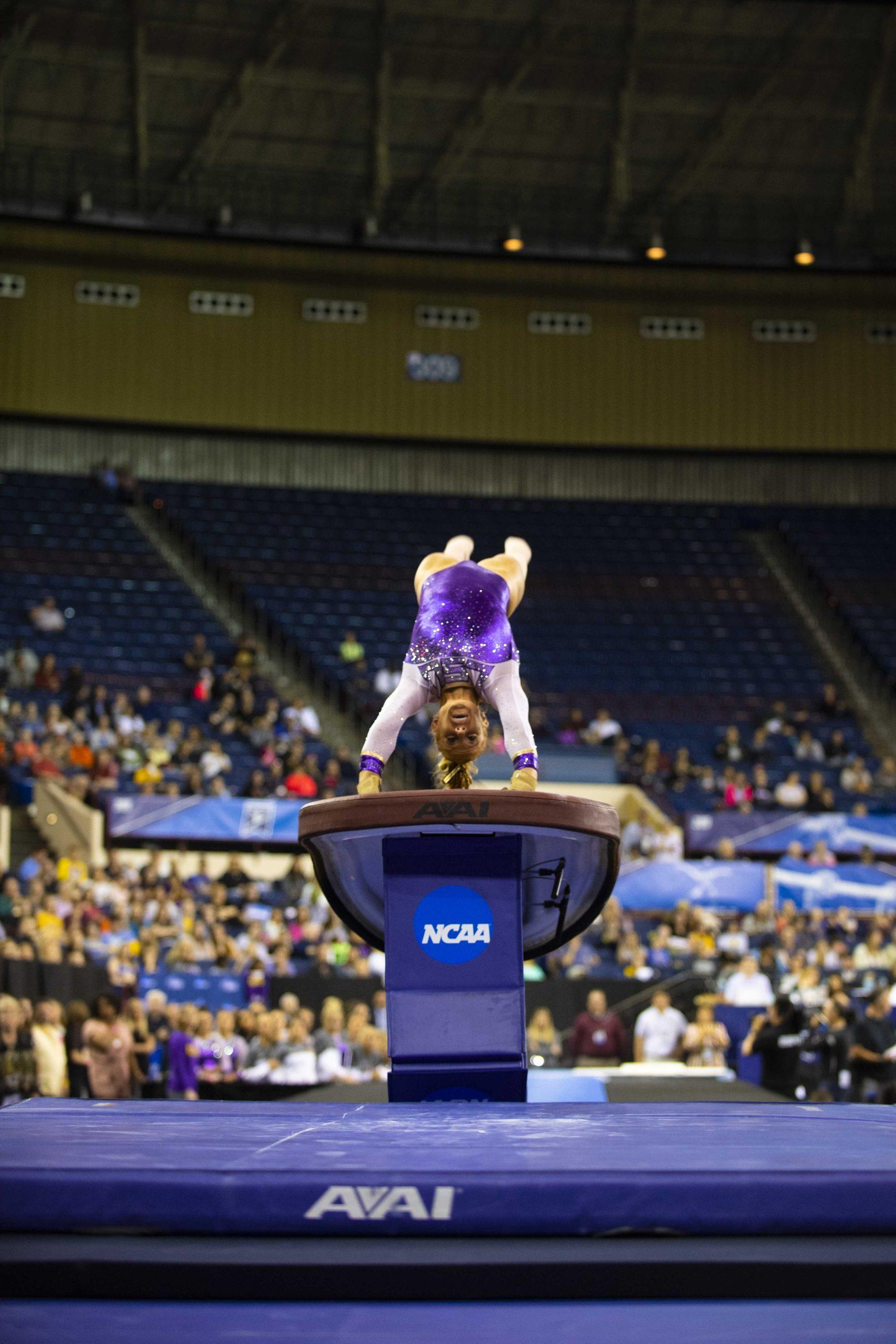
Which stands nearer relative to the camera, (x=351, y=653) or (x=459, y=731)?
(x=459, y=731)

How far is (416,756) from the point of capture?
639 inches

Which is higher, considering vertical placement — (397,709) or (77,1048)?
(397,709)

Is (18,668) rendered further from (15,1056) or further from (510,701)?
(510,701)

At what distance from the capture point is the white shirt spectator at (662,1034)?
10.3m

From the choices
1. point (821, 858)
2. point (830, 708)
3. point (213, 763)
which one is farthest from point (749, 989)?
point (830, 708)

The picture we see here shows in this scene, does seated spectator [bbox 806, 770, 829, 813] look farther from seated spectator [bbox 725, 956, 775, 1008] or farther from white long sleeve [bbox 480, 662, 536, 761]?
white long sleeve [bbox 480, 662, 536, 761]

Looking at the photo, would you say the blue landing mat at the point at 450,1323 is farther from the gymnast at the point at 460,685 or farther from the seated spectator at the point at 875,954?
the seated spectator at the point at 875,954

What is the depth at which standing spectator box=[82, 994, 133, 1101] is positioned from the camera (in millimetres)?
8562

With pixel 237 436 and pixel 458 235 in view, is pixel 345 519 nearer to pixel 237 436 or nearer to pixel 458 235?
pixel 237 436

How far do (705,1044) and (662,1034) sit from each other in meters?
0.42

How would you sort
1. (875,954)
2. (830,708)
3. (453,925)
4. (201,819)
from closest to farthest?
(453,925) < (875,954) < (201,819) < (830,708)

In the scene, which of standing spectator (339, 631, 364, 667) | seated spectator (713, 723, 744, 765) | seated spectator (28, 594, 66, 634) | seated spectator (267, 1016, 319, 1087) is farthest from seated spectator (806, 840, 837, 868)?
seated spectator (28, 594, 66, 634)

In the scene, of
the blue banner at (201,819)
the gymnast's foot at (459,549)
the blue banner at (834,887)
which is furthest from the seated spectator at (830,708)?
the gymnast's foot at (459,549)

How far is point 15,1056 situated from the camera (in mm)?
8758
